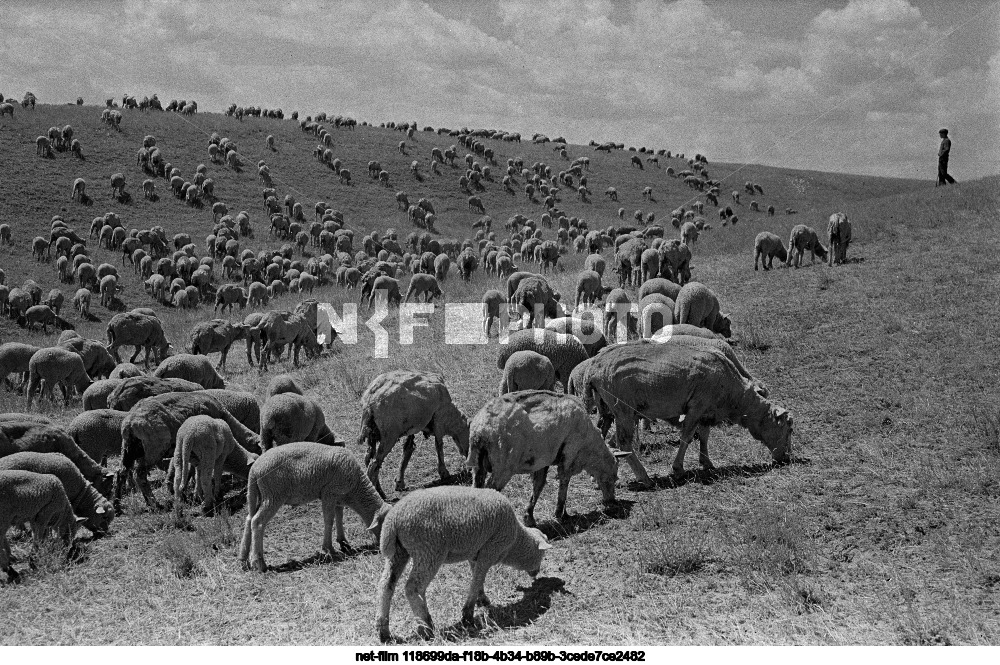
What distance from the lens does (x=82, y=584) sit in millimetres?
9523

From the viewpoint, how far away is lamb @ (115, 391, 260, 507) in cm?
1216

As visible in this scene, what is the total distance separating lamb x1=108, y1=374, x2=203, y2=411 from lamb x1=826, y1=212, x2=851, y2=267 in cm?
1908

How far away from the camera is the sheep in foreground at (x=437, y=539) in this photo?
7.27 metres

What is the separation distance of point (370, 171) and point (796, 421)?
6091 centimetres

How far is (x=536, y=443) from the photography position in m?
9.73

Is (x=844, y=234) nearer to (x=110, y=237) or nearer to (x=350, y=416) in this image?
(x=350, y=416)

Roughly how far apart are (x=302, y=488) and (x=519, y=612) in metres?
3.23

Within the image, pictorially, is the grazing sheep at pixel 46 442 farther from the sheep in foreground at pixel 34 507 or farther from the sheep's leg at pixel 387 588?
the sheep's leg at pixel 387 588

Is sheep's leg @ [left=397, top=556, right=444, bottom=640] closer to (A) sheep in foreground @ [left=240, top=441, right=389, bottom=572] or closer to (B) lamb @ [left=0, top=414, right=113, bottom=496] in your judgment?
(A) sheep in foreground @ [left=240, top=441, right=389, bottom=572]

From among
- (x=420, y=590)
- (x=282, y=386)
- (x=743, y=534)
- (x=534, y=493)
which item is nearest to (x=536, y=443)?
(x=534, y=493)

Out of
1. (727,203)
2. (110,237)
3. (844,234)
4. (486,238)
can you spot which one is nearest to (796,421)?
(844,234)

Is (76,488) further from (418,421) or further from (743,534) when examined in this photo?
(743,534)

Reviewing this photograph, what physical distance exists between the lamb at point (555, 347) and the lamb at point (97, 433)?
708 cm

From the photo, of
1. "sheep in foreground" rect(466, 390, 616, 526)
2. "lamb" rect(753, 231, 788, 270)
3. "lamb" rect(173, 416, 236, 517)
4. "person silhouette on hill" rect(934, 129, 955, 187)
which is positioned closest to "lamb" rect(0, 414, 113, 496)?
"lamb" rect(173, 416, 236, 517)
